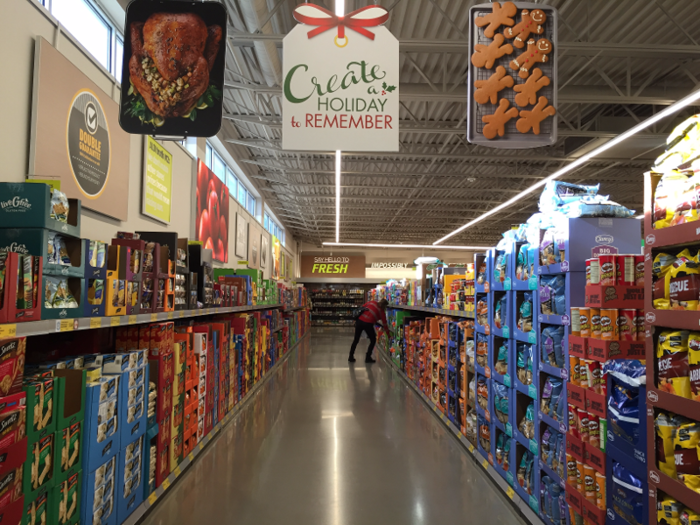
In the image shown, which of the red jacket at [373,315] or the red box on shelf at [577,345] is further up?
the red box on shelf at [577,345]

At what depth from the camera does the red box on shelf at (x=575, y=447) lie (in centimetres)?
251

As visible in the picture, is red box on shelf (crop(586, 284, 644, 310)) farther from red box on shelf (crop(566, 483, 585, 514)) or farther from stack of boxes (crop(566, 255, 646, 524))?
red box on shelf (crop(566, 483, 585, 514))

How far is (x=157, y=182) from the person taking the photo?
577cm

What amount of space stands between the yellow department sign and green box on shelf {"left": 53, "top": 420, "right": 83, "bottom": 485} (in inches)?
138

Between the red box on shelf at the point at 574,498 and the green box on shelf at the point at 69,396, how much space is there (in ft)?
8.19

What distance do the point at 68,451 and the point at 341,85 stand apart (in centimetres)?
270

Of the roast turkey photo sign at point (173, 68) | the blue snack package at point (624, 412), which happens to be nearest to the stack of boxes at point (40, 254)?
the roast turkey photo sign at point (173, 68)

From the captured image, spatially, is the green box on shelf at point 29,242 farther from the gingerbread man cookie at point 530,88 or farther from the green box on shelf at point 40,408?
the gingerbread man cookie at point 530,88

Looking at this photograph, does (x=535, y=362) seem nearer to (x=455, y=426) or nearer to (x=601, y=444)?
(x=601, y=444)

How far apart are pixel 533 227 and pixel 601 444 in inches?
61.1

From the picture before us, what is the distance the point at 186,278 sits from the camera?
4129mm

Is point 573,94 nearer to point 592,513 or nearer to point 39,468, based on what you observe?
point 592,513

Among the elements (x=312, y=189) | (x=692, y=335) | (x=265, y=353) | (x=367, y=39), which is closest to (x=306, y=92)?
(x=367, y=39)

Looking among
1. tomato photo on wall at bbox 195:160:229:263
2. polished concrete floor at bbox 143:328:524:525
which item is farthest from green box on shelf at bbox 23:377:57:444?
tomato photo on wall at bbox 195:160:229:263
